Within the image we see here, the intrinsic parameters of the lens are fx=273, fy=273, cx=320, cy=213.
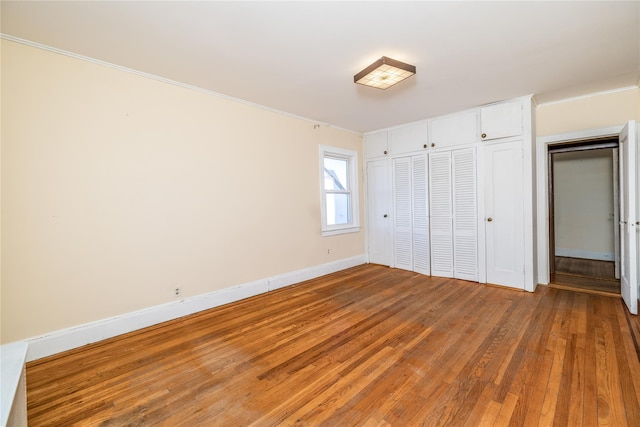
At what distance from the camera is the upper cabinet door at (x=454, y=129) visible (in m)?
4.16

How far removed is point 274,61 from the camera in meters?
2.66

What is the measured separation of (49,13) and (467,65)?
3562 millimetres

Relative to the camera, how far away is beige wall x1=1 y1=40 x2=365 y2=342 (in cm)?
227

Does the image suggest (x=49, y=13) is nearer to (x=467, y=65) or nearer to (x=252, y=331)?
(x=252, y=331)

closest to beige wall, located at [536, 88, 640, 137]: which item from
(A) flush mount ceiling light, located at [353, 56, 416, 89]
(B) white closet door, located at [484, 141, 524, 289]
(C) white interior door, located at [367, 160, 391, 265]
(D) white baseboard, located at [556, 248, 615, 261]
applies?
(B) white closet door, located at [484, 141, 524, 289]

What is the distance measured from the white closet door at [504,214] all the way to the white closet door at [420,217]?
91 centimetres

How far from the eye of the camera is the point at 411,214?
4875mm

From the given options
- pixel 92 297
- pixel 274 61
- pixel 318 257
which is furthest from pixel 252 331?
pixel 274 61

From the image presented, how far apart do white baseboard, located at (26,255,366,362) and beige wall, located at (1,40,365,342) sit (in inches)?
3.0

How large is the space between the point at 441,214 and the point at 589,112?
7.45ft

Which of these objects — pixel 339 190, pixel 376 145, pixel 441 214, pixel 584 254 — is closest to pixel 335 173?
pixel 339 190

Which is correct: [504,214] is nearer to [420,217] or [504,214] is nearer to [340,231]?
[420,217]

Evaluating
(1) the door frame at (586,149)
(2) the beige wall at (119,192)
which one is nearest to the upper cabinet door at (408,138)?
(1) the door frame at (586,149)

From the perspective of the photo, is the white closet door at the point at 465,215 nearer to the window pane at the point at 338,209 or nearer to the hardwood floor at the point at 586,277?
the hardwood floor at the point at 586,277
